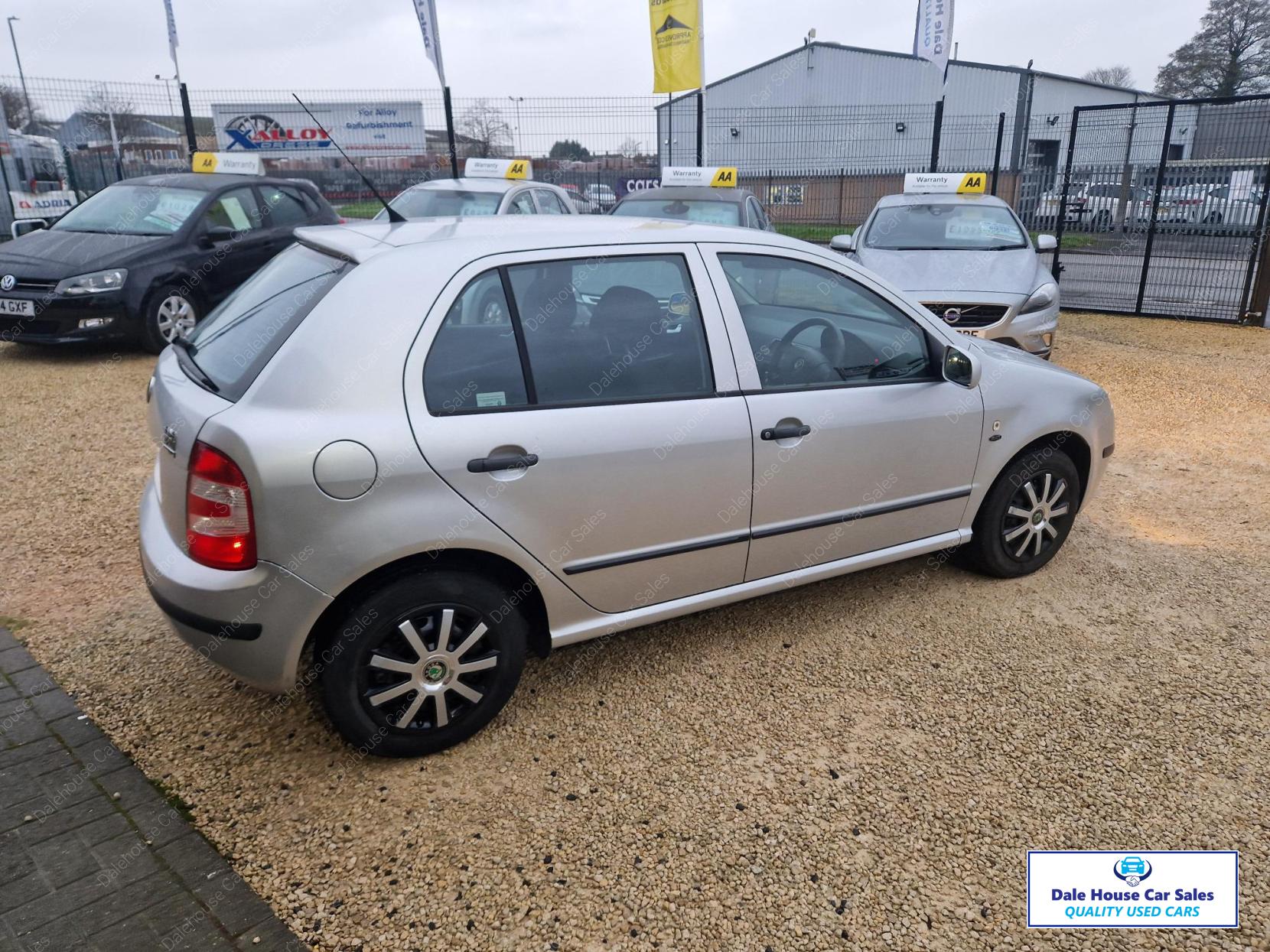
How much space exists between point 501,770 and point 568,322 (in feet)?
5.02

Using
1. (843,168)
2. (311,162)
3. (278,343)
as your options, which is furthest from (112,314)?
(311,162)

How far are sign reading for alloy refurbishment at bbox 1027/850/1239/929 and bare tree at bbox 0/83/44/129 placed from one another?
1701 cm

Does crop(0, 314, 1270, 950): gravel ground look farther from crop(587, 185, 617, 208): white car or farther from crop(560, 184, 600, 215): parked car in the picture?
crop(587, 185, 617, 208): white car

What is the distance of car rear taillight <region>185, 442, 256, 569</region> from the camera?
8.11ft

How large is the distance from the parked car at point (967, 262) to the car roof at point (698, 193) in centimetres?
168

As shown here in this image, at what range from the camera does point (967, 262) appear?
7984mm

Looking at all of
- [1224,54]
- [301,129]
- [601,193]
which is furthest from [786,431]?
[1224,54]

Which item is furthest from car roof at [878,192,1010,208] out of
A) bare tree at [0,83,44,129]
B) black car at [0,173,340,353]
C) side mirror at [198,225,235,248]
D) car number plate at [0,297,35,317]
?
bare tree at [0,83,44,129]

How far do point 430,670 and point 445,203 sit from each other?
8.16 metres

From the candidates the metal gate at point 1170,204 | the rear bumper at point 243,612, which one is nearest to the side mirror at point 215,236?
the rear bumper at point 243,612

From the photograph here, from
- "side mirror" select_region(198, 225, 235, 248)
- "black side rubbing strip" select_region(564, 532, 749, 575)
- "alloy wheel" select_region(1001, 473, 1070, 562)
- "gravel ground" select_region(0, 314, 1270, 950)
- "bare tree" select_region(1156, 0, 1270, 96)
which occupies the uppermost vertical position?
"bare tree" select_region(1156, 0, 1270, 96)

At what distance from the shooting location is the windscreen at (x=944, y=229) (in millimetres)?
8594

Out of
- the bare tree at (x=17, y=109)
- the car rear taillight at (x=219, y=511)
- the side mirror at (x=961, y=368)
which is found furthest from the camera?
the bare tree at (x=17, y=109)

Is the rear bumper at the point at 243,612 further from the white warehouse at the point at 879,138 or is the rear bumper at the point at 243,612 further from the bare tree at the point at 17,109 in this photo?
the bare tree at the point at 17,109
